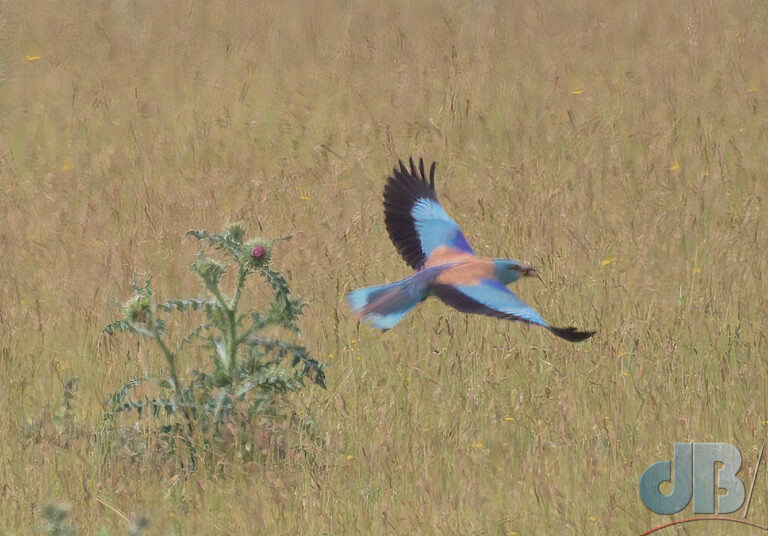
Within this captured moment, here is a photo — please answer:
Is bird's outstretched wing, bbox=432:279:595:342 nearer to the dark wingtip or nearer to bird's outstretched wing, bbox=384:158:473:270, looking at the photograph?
the dark wingtip

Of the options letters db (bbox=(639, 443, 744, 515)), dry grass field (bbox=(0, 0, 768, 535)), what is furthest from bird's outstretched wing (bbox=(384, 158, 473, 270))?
letters db (bbox=(639, 443, 744, 515))

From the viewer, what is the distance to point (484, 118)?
7770 mm

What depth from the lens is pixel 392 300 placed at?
14.5 feet

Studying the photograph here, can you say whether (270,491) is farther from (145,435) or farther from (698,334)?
(698,334)

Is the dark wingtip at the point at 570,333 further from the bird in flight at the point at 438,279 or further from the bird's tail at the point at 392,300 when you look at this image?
the bird's tail at the point at 392,300

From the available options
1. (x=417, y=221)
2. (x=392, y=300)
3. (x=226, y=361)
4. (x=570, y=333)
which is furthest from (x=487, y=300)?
(x=417, y=221)

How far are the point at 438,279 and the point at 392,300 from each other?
0.17m

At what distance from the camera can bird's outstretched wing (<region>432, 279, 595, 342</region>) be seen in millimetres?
4023

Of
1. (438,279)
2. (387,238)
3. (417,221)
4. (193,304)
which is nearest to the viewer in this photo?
(193,304)

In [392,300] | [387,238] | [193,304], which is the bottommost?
[193,304]

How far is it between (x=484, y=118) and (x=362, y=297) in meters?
Answer: 3.51

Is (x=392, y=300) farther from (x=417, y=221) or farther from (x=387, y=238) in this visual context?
(x=387, y=238)

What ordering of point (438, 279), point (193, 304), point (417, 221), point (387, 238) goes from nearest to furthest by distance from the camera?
point (193, 304)
point (438, 279)
point (417, 221)
point (387, 238)

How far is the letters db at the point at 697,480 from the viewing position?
3.70 m
